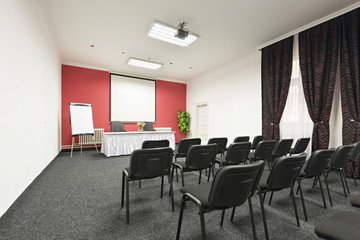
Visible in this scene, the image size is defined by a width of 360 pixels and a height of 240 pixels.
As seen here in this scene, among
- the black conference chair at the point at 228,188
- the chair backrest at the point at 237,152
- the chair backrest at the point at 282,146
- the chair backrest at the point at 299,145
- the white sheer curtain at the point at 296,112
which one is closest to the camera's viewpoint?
the black conference chair at the point at 228,188

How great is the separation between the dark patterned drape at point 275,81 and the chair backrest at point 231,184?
3683 millimetres

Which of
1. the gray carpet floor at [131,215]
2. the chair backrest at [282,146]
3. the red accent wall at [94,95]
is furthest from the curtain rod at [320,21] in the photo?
the red accent wall at [94,95]

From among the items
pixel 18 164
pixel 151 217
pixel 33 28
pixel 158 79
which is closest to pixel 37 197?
pixel 18 164

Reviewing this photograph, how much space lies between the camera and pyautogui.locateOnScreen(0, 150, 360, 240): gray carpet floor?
4.91ft

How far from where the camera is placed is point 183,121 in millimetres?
7988

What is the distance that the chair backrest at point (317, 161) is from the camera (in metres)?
1.82

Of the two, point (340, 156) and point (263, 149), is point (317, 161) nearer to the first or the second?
point (340, 156)

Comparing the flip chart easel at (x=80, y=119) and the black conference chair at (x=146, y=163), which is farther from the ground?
the flip chart easel at (x=80, y=119)

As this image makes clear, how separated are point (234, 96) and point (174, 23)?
325cm

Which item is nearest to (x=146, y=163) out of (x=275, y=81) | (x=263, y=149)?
(x=263, y=149)

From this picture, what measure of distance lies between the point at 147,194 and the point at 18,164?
1735 millimetres

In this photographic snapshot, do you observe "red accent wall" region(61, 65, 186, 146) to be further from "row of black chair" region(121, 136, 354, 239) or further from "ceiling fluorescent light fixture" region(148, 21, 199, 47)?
"row of black chair" region(121, 136, 354, 239)

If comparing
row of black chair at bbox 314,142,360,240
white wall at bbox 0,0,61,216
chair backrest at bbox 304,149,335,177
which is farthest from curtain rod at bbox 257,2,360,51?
white wall at bbox 0,0,61,216

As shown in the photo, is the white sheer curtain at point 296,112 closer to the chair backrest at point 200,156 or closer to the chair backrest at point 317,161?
the chair backrest at point 317,161
